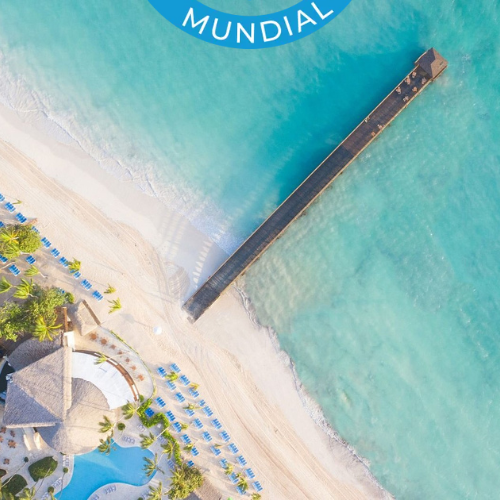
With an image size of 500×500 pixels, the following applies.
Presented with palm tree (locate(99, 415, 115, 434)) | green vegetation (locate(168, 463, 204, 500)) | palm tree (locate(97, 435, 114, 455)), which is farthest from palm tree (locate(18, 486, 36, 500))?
green vegetation (locate(168, 463, 204, 500))

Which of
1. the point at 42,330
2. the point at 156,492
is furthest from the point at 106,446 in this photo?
the point at 42,330

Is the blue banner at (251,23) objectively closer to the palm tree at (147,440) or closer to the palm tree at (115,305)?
the palm tree at (115,305)

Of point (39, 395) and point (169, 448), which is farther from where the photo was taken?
point (169, 448)

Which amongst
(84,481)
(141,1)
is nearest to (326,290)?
(84,481)

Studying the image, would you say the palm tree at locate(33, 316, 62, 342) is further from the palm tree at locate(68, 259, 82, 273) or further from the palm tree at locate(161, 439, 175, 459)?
the palm tree at locate(161, 439, 175, 459)

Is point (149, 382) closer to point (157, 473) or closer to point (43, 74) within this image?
point (157, 473)

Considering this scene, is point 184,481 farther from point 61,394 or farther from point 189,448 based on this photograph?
point 61,394
